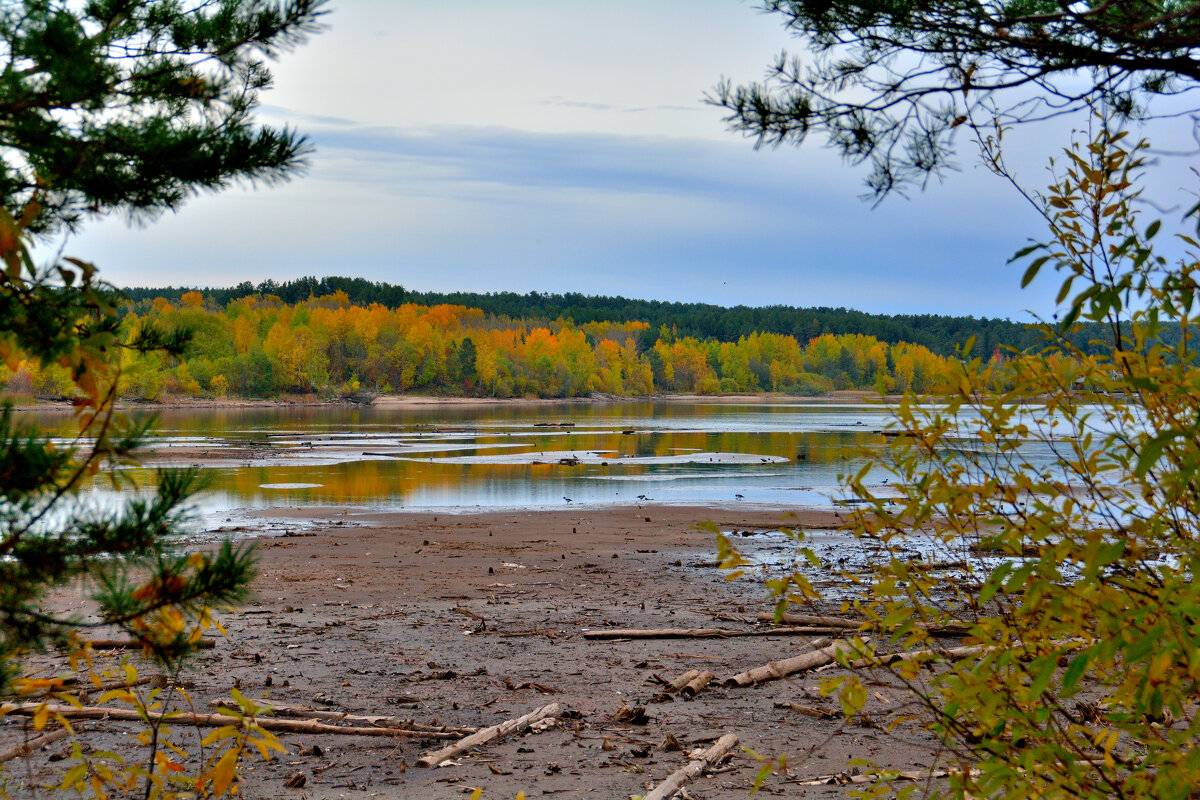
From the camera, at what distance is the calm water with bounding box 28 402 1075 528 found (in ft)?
78.5

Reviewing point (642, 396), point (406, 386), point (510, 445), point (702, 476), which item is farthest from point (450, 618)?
point (642, 396)

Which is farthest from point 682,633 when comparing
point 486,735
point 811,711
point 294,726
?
point 294,726

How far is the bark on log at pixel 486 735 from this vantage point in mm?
5449

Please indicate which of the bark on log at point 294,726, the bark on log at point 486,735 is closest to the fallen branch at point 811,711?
the bark on log at point 486,735

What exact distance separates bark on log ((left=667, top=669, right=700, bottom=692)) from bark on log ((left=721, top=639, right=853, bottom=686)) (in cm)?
23

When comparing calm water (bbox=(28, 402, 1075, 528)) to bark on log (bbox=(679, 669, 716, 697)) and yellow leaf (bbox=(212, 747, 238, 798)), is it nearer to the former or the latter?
bark on log (bbox=(679, 669, 716, 697))

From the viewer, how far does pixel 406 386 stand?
12862 centimetres

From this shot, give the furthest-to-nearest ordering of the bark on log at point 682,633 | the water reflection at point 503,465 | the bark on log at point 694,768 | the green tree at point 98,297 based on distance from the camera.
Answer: the water reflection at point 503,465 < the bark on log at point 682,633 < the bark on log at point 694,768 < the green tree at point 98,297

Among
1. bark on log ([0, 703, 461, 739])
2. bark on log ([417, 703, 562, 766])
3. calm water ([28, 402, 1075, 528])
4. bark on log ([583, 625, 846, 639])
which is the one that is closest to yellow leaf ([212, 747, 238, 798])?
bark on log ([417, 703, 562, 766])

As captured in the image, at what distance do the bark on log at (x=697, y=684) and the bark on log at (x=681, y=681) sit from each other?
0.04m

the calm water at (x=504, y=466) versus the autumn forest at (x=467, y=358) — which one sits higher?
the autumn forest at (x=467, y=358)

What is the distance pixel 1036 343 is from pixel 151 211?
2.82 meters

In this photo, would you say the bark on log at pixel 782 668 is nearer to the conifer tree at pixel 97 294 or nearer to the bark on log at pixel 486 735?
the bark on log at pixel 486 735

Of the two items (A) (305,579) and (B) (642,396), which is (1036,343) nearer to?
(A) (305,579)
